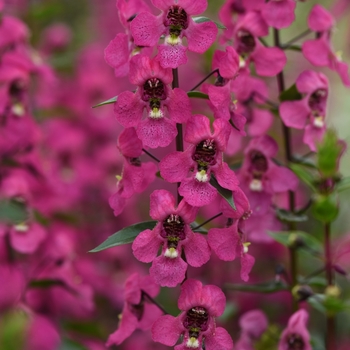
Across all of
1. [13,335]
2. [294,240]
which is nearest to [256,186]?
[294,240]

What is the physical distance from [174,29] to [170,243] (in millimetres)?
353

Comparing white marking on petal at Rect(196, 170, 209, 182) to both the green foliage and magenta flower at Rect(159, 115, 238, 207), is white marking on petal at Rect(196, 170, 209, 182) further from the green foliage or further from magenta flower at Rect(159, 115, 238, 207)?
the green foliage

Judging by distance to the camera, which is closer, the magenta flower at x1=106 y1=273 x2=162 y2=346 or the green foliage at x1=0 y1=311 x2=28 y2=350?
the green foliage at x1=0 y1=311 x2=28 y2=350

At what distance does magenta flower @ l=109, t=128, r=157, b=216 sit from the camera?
111cm

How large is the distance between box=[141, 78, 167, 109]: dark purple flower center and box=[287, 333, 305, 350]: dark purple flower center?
0.55 m

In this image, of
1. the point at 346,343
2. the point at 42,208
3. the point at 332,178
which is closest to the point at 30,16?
the point at 42,208

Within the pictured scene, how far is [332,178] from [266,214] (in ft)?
0.55

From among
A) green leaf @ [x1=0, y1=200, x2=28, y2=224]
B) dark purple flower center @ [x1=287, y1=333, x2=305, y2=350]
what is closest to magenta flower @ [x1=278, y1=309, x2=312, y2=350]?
dark purple flower center @ [x1=287, y1=333, x2=305, y2=350]

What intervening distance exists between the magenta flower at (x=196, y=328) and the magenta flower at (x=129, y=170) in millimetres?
188

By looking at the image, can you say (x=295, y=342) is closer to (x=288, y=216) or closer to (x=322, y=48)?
(x=288, y=216)

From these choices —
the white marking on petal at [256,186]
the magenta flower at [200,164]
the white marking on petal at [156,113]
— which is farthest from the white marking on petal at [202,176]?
the white marking on petal at [256,186]

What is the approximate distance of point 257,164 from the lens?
1408mm

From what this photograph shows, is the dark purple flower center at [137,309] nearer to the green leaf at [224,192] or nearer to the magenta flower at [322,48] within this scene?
the green leaf at [224,192]

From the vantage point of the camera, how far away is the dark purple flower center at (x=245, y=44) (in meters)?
1.35
